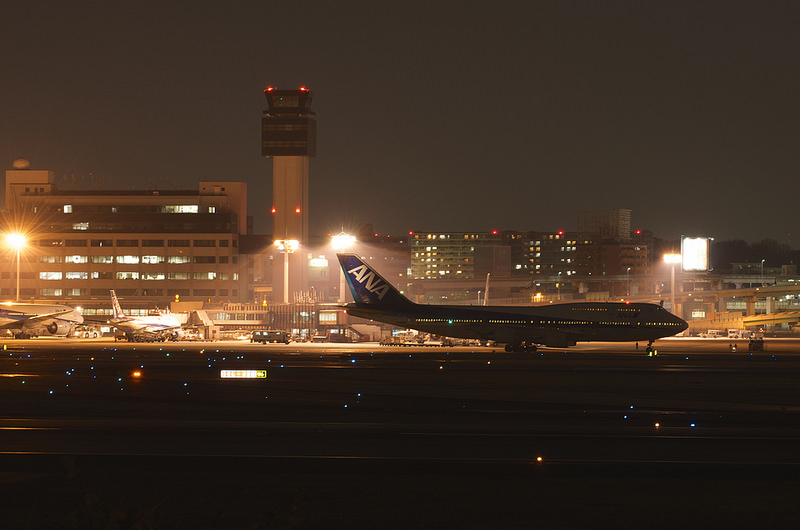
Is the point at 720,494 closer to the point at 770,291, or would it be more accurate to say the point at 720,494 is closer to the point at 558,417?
the point at 558,417

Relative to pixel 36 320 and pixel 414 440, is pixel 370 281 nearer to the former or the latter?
pixel 414 440

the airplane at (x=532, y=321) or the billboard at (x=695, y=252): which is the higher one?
the billboard at (x=695, y=252)

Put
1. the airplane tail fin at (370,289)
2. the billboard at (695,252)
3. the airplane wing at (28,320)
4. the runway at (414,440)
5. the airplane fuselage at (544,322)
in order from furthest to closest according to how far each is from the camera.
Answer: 1. the billboard at (695,252)
2. the airplane wing at (28,320)
3. the airplane tail fin at (370,289)
4. the airplane fuselage at (544,322)
5. the runway at (414,440)

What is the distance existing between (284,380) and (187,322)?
3025 inches

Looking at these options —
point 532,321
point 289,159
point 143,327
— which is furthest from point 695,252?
point 143,327

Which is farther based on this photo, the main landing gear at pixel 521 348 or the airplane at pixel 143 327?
the airplane at pixel 143 327

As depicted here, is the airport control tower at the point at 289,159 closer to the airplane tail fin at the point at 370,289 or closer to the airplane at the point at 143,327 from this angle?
the airplane at the point at 143,327

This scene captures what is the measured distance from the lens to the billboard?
154 m

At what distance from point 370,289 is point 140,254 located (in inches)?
4750

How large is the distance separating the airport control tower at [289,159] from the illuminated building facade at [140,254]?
9.13 metres

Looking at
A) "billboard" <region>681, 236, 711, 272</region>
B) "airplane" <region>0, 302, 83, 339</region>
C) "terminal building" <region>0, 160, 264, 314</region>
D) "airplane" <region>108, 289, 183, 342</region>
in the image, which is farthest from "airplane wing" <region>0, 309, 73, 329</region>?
"billboard" <region>681, 236, 711, 272</region>

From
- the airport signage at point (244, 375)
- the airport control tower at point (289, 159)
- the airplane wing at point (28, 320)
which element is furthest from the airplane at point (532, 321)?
the airport control tower at point (289, 159)

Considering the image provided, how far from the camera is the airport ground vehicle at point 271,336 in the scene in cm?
9406

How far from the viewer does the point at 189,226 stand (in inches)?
7146
